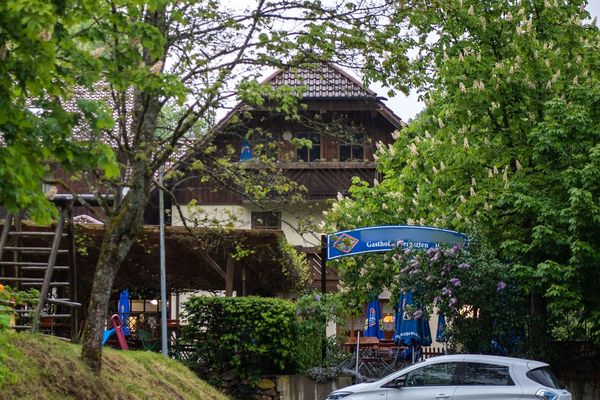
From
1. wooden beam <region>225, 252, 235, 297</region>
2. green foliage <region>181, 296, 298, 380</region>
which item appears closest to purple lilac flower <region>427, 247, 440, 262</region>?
green foliage <region>181, 296, 298, 380</region>

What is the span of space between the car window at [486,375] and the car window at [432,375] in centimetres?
28

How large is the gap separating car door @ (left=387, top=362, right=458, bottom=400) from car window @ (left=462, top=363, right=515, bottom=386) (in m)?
0.25

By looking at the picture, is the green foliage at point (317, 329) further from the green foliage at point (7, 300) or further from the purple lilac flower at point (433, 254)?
the green foliage at point (7, 300)

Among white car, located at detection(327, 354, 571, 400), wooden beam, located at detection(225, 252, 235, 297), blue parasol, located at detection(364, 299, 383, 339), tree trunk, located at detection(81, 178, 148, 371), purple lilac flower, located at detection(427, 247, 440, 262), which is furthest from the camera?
blue parasol, located at detection(364, 299, 383, 339)

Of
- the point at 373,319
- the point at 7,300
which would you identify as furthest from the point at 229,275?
the point at 7,300

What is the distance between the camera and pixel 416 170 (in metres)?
27.5

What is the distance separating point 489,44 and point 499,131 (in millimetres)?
2187

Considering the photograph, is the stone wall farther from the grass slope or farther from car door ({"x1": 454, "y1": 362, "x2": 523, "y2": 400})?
car door ({"x1": 454, "y1": 362, "x2": 523, "y2": 400})

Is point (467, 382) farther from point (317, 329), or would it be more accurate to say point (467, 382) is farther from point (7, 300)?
point (7, 300)

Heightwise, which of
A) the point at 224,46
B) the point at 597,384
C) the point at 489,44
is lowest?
the point at 597,384

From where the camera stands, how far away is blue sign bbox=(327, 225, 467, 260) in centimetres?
2486

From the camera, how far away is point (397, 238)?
25125 millimetres

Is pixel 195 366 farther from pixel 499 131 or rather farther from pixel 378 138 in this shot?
pixel 378 138

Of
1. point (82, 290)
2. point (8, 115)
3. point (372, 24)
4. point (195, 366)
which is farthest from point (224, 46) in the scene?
point (82, 290)
